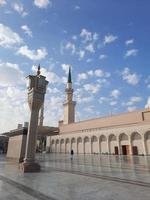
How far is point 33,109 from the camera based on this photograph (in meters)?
11.2

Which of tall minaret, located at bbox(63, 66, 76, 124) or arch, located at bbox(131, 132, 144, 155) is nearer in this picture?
arch, located at bbox(131, 132, 144, 155)

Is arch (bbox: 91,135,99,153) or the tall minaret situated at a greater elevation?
the tall minaret

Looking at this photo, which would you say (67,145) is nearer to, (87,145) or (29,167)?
(87,145)

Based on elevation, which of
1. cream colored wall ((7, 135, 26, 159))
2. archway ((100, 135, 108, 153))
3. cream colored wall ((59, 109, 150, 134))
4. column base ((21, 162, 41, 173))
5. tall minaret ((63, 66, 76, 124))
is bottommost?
column base ((21, 162, 41, 173))

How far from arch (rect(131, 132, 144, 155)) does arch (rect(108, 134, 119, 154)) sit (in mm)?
4130

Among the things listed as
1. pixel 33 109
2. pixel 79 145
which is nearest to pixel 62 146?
pixel 79 145

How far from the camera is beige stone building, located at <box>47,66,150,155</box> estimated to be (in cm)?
3623

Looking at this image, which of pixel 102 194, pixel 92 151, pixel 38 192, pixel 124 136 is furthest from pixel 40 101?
pixel 92 151

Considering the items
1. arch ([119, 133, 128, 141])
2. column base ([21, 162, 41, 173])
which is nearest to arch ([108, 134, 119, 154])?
arch ([119, 133, 128, 141])

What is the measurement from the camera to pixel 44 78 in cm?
1220

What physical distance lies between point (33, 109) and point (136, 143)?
30245 millimetres

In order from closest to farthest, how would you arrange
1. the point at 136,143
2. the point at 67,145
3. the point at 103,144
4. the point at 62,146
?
the point at 136,143 < the point at 103,144 < the point at 67,145 < the point at 62,146

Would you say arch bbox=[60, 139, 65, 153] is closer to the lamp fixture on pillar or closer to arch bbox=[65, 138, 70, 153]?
arch bbox=[65, 138, 70, 153]

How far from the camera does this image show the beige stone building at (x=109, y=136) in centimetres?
3623
